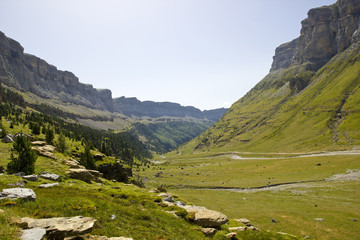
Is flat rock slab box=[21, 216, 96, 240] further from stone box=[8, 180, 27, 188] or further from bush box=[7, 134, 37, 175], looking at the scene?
bush box=[7, 134, 37, 175]

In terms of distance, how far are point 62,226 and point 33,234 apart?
185cm

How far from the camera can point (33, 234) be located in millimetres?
11477

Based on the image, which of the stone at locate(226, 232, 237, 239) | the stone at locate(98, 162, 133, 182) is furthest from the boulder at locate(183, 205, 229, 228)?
the stone at locate(98, 162, 133, 182)

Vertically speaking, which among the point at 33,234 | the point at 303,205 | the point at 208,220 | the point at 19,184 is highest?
the point at 33,234

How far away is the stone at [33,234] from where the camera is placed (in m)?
11.1

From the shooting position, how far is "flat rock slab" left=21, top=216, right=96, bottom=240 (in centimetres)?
1251

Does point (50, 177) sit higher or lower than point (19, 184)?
lower

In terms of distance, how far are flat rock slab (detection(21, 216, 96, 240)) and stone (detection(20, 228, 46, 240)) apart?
624 mm

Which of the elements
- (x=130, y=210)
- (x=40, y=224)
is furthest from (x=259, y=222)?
(x=40, y=224)

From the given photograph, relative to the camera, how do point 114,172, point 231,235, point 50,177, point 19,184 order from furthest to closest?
1. point 114,172
2. point 50,177
3. point 19,184
4. point 231,235

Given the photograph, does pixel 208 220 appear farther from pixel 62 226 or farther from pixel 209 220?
pixel 62 226

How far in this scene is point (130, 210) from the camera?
70.5ft

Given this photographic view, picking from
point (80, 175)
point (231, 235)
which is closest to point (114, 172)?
point (80, 175)

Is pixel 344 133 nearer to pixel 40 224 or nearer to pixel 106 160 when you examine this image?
pixel 106 160
